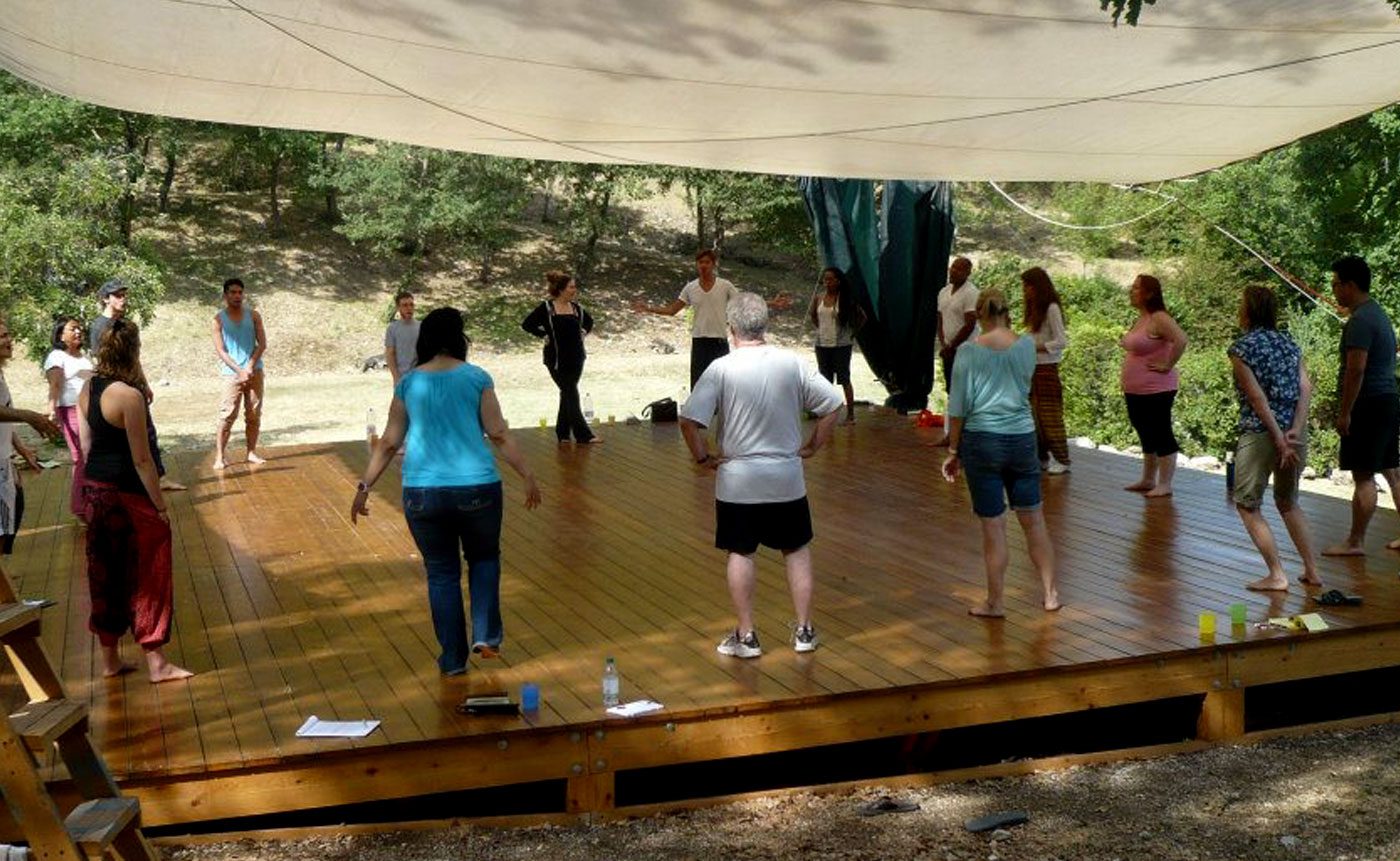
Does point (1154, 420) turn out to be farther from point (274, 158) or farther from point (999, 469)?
point (274, 158)

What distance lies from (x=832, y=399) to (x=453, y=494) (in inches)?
52.9

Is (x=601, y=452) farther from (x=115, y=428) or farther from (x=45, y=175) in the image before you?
(x=45, y=175)

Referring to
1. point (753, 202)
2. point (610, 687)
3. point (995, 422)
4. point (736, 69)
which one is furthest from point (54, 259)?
point (753, 202)

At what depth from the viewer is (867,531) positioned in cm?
761

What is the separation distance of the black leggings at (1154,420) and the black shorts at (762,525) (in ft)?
12.2

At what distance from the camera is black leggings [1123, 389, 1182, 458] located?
26.2ft

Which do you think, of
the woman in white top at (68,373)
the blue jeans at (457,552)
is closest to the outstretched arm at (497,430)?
the blue jeans at (457,552)

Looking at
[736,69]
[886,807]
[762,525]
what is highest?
[736,69]

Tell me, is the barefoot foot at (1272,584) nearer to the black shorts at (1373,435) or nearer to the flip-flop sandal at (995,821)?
the black shorts at (1373,435)

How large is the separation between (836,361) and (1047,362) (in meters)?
2.65

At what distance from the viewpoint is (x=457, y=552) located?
4.90 m

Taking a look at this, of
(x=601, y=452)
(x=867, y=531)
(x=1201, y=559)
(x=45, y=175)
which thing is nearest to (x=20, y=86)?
(x=45, y=175)

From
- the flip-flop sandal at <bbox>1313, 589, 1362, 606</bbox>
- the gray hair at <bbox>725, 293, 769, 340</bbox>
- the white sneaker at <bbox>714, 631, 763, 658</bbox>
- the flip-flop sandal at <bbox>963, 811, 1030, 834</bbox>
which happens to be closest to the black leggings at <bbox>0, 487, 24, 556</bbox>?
the white sneaker at <bbox>714, 631, 763, 658</bbox>

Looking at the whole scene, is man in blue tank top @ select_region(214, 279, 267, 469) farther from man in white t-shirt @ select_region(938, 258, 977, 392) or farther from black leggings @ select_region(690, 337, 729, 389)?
man in white t-shirt @ select_region(938, 258, 977, 392)
